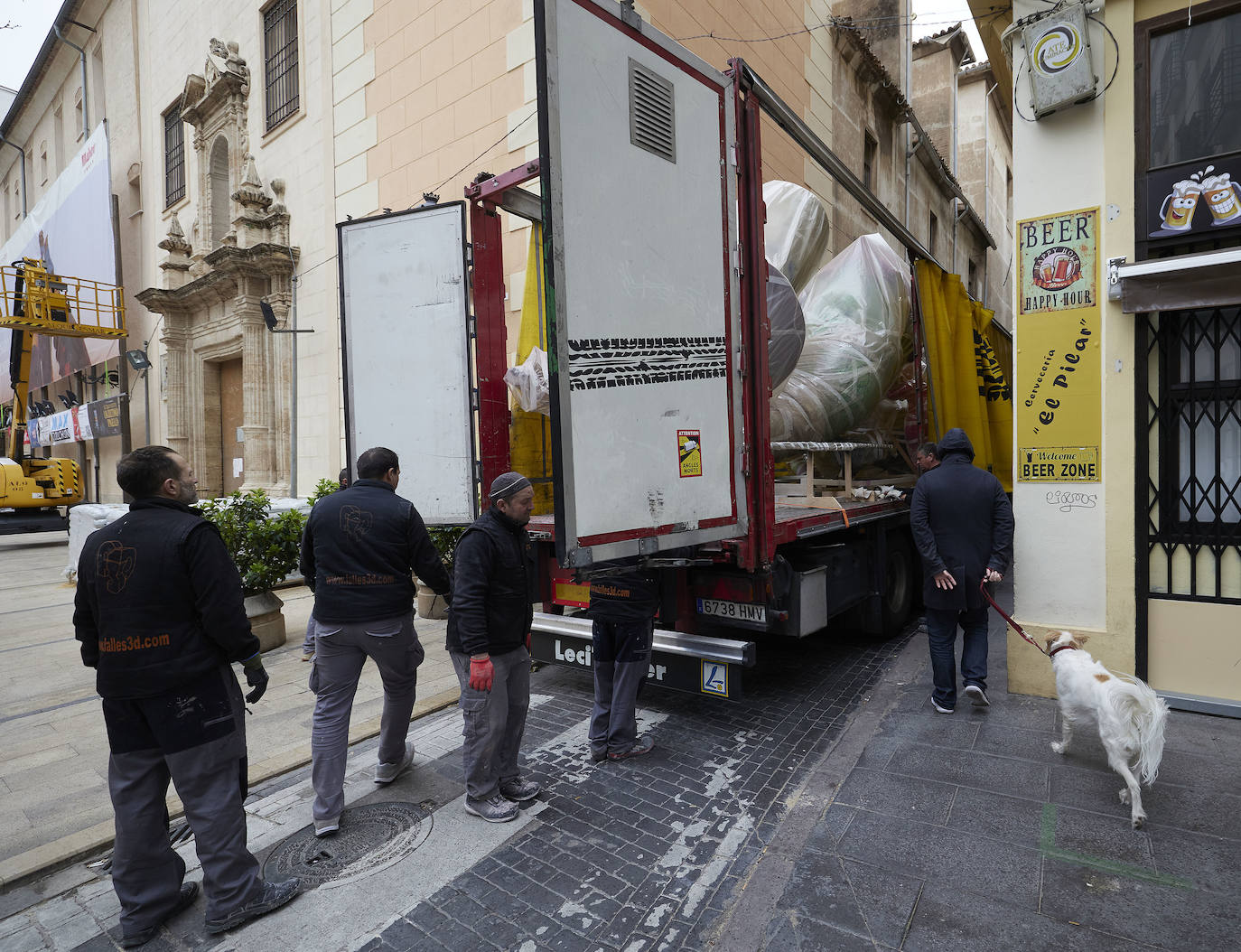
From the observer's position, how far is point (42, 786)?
12.3 feet

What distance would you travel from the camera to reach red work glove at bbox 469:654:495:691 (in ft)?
9.93

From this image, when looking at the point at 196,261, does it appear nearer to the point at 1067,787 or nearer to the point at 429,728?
the point at 429,728

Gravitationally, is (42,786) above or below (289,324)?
below

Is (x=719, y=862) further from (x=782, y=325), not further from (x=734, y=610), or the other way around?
(x=782, y=325)

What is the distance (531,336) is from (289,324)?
30.3 feet

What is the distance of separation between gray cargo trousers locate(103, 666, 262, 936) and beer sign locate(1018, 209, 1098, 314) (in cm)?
499

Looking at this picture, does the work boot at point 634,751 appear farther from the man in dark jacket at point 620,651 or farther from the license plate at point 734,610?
the license plate at point 734,610

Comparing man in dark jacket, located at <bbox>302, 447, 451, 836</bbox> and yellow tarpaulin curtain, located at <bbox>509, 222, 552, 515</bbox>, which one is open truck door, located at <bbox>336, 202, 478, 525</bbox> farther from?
man in dark jacket, located at <bbox>302, 447, 451, 836</bbox>

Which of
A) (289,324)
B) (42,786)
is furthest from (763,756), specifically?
(289,324)

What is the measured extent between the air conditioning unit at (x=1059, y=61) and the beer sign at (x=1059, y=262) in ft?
2.26

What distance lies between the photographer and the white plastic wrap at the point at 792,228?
647cm

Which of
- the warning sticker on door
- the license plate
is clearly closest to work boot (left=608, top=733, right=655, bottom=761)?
the license plate

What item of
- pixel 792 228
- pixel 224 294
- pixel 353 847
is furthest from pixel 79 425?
pixel 353 847

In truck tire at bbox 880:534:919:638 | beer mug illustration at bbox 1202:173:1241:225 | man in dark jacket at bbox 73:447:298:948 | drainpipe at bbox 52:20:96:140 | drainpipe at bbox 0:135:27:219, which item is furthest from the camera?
drainpipe at bbox 0:135:27:219
